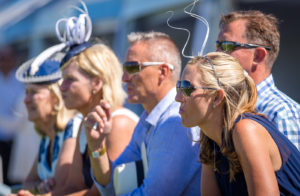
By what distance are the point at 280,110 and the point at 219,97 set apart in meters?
0.59

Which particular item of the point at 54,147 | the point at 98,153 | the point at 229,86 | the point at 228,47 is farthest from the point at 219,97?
the point at 54,147

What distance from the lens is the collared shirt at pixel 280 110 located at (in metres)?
2.48

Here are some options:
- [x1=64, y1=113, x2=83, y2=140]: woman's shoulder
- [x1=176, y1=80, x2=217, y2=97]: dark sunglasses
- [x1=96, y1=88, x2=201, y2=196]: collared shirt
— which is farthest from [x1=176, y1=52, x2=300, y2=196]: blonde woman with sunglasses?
[x1=64, y1=113, x2=83, y2=140]: woman's shoulder

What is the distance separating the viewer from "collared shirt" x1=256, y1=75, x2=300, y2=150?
2.48 meters

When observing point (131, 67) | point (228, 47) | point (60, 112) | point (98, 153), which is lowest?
point (60, 112)

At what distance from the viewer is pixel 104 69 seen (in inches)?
136

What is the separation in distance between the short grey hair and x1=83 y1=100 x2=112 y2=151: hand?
55cm

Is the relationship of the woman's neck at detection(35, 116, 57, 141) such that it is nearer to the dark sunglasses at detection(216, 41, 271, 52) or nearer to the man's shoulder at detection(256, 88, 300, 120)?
the dark sunglasses at detection(216, 41, 271, 52)

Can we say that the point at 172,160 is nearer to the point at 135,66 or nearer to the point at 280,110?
the point at 280,110

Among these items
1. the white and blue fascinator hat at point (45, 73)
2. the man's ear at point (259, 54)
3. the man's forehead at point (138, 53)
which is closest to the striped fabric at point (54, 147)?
the white and blue fascinator hat at point (45, 73)

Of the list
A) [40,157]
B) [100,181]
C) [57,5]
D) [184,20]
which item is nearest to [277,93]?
[100,181]

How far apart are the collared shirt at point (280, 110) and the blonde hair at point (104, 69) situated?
1.13 meters

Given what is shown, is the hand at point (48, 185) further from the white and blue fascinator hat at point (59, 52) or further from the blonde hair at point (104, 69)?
the white and blue fascinator hat at point (59, 52)

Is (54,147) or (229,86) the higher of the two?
(229,86)
